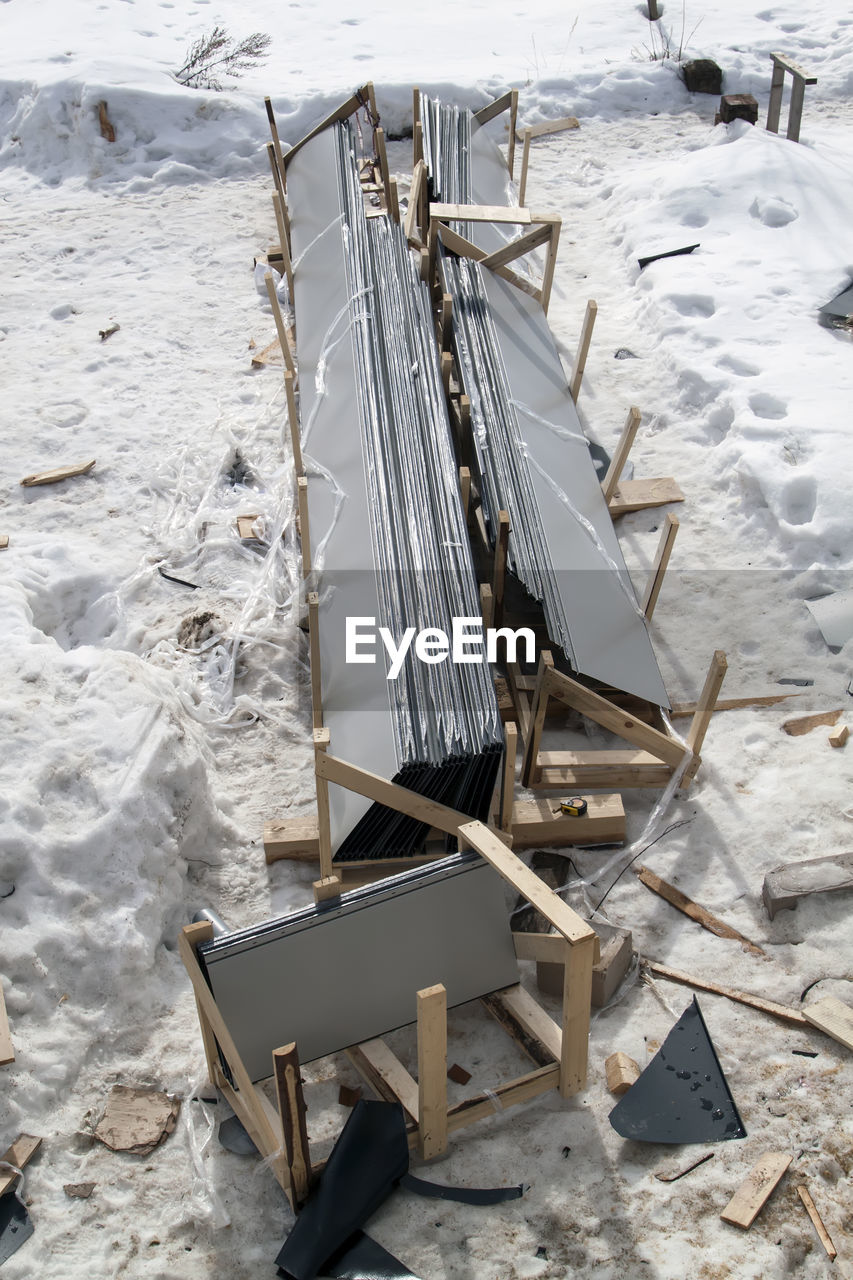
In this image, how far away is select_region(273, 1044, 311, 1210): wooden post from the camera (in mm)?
2746

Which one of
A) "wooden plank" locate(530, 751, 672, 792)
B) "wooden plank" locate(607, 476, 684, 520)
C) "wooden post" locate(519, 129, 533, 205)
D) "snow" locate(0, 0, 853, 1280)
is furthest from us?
"wooden post" locate(519, 129, 533, 205)

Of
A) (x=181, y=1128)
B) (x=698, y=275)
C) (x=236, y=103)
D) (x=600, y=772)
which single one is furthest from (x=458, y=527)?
(x=236, y=103)

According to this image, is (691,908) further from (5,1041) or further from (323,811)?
(5,1041)

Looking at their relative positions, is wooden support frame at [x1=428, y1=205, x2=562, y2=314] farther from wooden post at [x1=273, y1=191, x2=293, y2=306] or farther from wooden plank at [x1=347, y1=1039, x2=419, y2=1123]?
wooden plank at [x1=347, y1=1039, x2=419, y2=1123]

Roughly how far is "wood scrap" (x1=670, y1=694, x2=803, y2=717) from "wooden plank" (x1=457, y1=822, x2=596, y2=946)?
1712mm

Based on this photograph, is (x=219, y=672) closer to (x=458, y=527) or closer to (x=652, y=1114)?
(x=458, y=527)

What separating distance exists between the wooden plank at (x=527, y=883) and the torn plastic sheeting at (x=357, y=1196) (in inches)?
32.1

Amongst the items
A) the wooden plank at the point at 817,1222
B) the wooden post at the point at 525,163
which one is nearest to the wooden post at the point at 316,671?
the wooden plank at the point at 817,1222

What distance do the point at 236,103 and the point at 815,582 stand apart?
784 cm

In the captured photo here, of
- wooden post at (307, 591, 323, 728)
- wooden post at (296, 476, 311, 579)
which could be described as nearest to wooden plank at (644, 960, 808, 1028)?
wooden post at (307, 591, 323, 728)

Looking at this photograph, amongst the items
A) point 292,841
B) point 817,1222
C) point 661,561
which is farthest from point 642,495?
point 817,1222

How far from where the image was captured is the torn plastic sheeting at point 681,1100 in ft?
10.7

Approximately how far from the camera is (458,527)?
15.7 ft

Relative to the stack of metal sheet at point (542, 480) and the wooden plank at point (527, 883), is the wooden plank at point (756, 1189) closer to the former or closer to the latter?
the wooden plank at point (527, 883)
